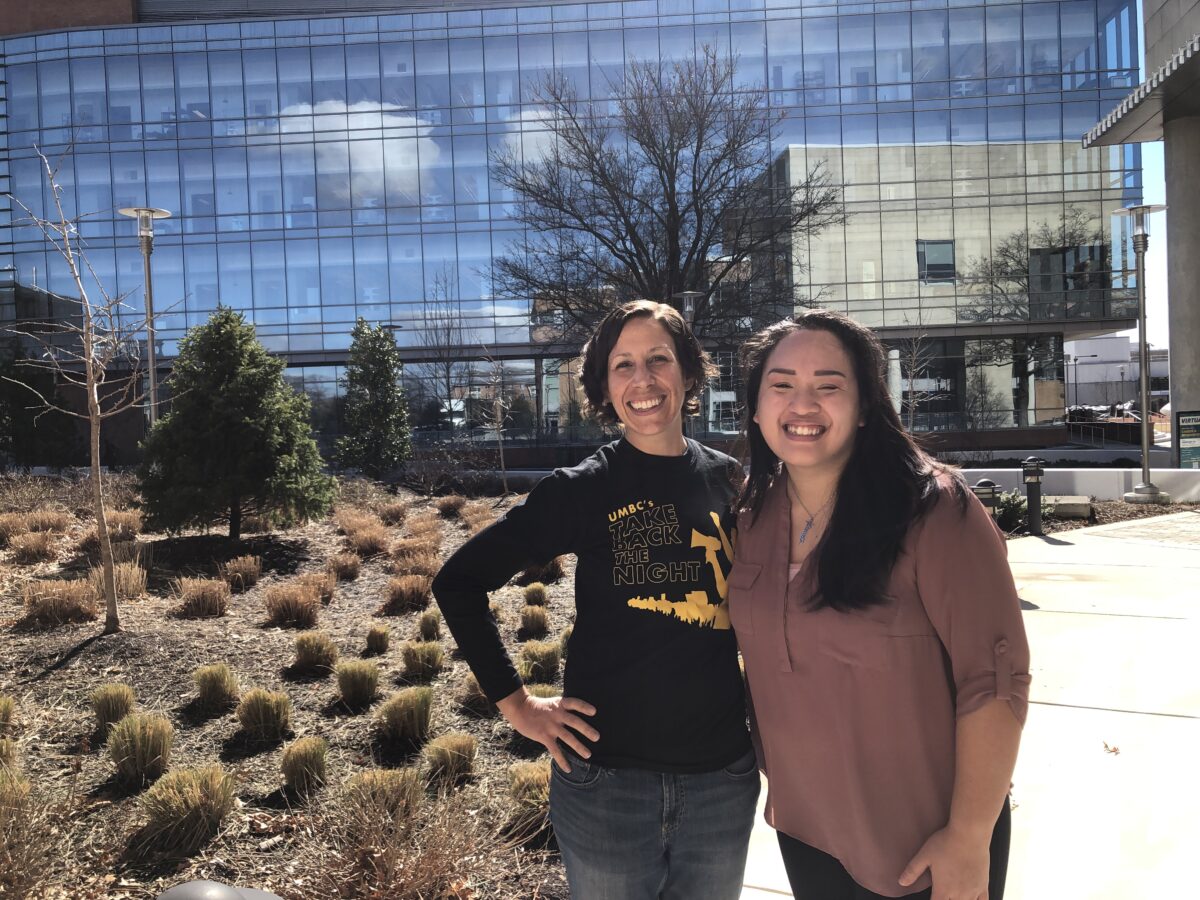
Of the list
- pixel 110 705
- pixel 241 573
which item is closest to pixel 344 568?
pixel 241 573

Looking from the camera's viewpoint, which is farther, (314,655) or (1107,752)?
(314,655)

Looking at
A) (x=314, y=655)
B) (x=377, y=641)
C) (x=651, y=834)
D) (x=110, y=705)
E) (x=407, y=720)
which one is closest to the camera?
(x=651, y=834)

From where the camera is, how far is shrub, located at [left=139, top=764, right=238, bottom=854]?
12.2 feet

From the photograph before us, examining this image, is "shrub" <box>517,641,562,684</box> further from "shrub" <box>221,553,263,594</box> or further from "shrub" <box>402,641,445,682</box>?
"shrub" <box>221,553,263,594</box>

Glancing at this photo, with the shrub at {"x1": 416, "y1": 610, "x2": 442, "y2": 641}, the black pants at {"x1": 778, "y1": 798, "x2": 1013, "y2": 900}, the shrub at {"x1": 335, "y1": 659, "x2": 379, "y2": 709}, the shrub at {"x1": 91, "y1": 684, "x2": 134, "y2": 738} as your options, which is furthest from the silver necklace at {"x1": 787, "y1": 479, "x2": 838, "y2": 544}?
the shrub at {"x1": 416, "y1": 610, "x2": 442, "y2": 641}

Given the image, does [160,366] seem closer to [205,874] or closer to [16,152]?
[16,152]

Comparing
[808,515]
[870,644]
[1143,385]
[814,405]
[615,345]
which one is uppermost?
[1143,385]

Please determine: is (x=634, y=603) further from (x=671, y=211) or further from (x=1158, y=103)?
(x=1158, y=103)

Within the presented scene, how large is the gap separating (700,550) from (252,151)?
1465 inches

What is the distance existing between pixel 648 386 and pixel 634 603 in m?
0.56

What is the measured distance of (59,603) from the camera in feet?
24.3

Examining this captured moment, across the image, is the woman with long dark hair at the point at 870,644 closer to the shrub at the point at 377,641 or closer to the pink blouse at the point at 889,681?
the pink blouse at the point at 889,681

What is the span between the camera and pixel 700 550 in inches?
83.4

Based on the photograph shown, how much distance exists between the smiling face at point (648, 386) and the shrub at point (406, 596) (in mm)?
6853
